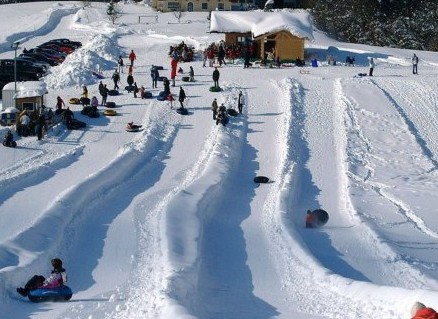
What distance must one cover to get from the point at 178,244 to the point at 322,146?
41.3 feet

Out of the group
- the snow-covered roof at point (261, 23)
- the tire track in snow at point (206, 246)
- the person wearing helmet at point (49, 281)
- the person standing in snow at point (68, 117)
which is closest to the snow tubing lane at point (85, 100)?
the person standing in snow at point (68, 117)

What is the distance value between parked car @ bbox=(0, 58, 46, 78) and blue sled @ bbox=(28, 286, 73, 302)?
2644cm

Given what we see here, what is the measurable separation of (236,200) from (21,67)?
70.5 ft

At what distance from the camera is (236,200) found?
23.1 meters

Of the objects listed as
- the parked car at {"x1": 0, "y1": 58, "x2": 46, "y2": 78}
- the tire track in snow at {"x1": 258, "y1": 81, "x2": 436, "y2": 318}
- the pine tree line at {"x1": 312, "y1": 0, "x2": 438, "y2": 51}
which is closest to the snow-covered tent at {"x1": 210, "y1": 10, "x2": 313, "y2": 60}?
the parked car at {"x1": 0, "y1": 58, "x2": 46, "y2": 78}

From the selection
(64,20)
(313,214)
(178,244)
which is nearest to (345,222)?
(313,214)

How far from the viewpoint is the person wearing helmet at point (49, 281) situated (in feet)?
47.7

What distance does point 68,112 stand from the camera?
29.4 metres

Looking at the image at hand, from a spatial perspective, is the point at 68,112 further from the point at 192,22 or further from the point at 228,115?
the point at 192,22

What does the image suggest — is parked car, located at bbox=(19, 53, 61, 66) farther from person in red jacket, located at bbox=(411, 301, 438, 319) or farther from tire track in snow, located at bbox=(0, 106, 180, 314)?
person in red jacket, located at bbox=(411, 301, 438, 319)

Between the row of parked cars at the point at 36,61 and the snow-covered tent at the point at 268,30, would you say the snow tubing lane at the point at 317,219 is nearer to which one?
the row of parked cars at the point at 36,61

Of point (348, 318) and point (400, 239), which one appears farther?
point (400, 239)

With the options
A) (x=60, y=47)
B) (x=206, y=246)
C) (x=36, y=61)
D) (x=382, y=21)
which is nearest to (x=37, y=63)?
(x=36, y=61)

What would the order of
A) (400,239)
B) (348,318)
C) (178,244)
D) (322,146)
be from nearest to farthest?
1. (348,318)
2. (178,244)
3. (400,239)
4. (322,146)
